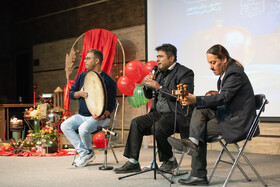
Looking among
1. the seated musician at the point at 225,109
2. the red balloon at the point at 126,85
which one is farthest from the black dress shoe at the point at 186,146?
the red balloon at the point at 126,85

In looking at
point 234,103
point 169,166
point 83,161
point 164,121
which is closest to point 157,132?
point 164,121

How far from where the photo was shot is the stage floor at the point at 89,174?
3.06 m

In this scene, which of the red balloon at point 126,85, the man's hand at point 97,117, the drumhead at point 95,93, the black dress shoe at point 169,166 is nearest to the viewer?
the black dress shoe at point 169,166

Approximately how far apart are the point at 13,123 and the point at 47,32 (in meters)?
2.54

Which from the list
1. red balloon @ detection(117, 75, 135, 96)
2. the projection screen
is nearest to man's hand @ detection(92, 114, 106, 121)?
red balloon @ detection(117, 75, 135, 96)

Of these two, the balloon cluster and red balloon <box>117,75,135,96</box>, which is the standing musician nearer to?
the balloon cluster

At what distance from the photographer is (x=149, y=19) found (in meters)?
6.04

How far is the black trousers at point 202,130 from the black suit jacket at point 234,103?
96 millimetres

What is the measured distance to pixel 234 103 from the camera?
108 inches

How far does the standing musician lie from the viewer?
3.37 meters

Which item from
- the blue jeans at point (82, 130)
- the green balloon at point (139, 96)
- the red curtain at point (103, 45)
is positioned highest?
the red curtain at point (103, 45)

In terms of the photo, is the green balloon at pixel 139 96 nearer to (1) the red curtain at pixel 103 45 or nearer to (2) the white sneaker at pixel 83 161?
(1) the red curtain at pixel 103 45

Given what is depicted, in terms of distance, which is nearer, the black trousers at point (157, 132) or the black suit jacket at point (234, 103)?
the black suit jacket at point (234, 103)

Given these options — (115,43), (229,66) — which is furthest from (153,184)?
(115,43)
